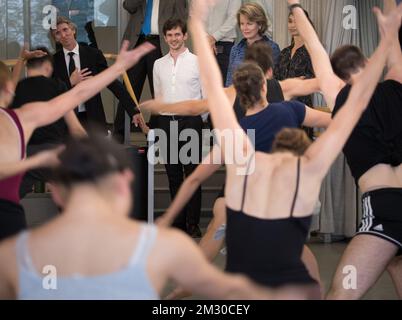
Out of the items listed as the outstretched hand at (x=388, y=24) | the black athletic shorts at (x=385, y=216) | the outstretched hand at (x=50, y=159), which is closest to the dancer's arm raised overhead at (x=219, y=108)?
the outstretched hand at (x=388, y=24)

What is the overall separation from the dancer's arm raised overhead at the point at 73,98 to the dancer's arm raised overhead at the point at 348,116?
35.7 inches

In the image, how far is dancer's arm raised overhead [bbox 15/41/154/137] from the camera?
3.87m

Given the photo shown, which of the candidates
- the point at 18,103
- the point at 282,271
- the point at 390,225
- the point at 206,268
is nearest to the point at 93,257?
the point at 206,268

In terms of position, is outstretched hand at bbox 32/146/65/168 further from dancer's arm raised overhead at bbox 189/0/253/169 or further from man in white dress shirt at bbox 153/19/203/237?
man in white dress shirt at bbox 153/19/203/237

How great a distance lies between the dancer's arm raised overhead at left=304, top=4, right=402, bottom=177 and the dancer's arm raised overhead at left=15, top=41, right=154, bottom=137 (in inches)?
35.7

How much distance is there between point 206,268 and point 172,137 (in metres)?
5.44

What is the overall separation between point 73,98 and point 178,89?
3.85m

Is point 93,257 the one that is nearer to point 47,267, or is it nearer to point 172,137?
point 47,267

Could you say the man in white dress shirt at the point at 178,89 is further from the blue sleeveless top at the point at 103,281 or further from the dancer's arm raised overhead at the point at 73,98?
the blue sleeveless top at the point at 103,281

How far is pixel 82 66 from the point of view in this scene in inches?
302

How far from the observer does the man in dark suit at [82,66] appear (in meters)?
7.57

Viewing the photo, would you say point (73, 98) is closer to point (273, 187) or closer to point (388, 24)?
point (273, 187)

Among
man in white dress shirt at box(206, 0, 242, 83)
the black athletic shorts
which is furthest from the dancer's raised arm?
man in white dress shirt at box(206, 0, 242, 83)
